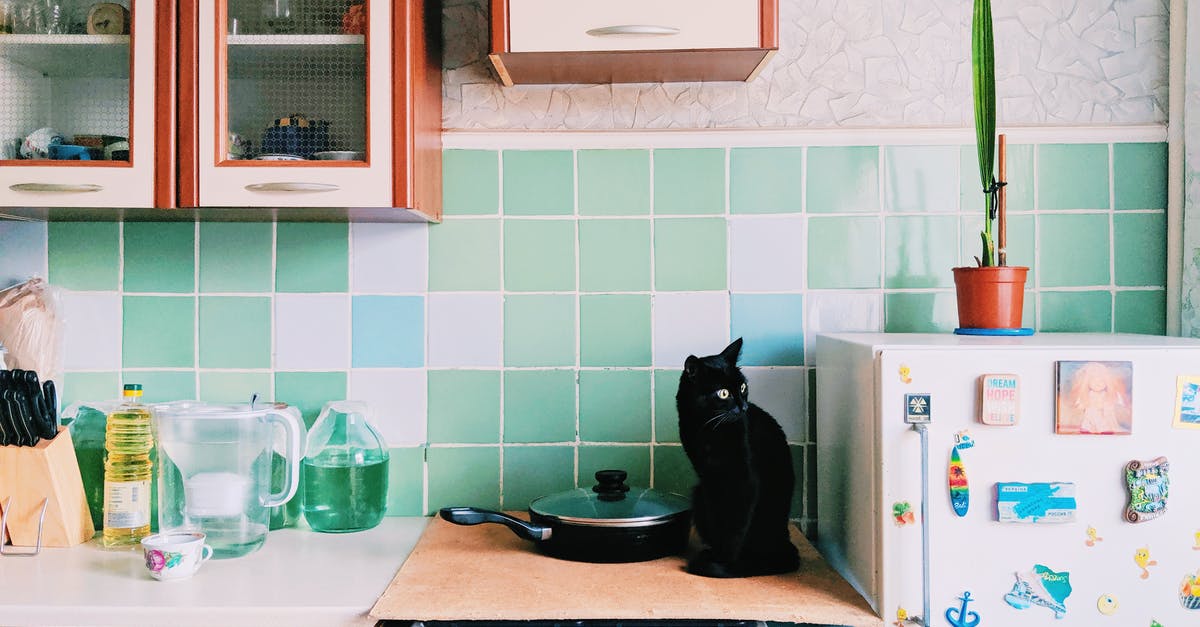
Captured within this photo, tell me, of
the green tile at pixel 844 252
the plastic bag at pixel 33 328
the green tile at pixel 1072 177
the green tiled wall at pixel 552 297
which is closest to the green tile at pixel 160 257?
the green tiled wall at pixel 552 297

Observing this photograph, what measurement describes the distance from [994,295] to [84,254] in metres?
1.90

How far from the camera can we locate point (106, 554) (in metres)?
1.55

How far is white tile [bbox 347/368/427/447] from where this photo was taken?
1824 mm

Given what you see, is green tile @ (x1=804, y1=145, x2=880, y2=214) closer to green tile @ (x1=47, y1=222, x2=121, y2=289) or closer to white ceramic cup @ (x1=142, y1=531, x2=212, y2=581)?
white ceramic cup @ (x1=142, y1=531, x2=212, y2=581)

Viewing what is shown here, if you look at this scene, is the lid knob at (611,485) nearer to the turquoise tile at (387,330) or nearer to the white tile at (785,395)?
the white tile at (785,395)

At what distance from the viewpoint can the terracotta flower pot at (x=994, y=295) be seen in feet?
5.04

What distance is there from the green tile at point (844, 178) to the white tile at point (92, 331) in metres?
1.56

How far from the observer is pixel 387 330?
1.82 metres

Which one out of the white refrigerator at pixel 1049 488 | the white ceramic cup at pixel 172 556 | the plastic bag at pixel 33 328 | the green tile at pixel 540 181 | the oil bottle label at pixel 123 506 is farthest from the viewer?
the green tile at pixel 540 181

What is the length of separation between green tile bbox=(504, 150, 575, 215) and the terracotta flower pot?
0.82 m

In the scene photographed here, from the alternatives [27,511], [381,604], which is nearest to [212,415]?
[27,511]

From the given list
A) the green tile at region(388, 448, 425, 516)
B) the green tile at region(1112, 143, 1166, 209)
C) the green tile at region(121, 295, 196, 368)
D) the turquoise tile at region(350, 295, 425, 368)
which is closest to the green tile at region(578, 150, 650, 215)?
the turquoise tile at region(350, 295, 425, 368)

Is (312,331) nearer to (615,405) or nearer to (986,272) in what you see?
(615,405)

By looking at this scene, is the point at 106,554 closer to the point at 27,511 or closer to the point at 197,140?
the point at 27,511
